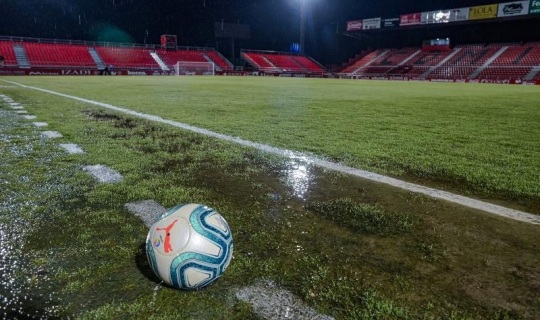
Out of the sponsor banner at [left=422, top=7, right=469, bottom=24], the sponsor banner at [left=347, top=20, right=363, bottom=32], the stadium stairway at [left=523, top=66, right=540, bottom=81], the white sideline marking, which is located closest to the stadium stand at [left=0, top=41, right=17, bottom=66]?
the white sideline marking

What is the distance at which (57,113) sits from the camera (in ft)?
25.7

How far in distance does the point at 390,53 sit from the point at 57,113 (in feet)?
152

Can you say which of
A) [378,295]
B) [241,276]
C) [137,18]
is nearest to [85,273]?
[241,276]

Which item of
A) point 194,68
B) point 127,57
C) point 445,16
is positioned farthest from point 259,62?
point 445,16

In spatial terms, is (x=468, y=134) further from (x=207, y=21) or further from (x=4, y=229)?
(x=207, y=21)

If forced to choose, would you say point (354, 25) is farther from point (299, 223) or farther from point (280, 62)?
point (299, 223)

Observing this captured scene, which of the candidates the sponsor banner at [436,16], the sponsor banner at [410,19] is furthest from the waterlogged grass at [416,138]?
the sponsor banner at [410,19]

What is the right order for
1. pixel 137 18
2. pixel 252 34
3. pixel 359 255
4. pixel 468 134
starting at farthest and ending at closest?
pixel 252 34, pixel 137 18, pixel 468 134, pixel 359 255

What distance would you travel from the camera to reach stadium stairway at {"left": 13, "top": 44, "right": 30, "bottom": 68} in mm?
34969

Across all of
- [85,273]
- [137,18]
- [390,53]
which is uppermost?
[137,18]

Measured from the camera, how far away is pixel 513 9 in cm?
3453

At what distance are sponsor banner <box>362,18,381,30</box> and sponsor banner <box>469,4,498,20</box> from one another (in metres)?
10.3

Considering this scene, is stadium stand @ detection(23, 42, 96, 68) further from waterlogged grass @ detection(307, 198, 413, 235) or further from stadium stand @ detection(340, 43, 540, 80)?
waterlogged grass @ detection(307, 198, 413, 235)

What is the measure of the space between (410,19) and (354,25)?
7585 millimetres
